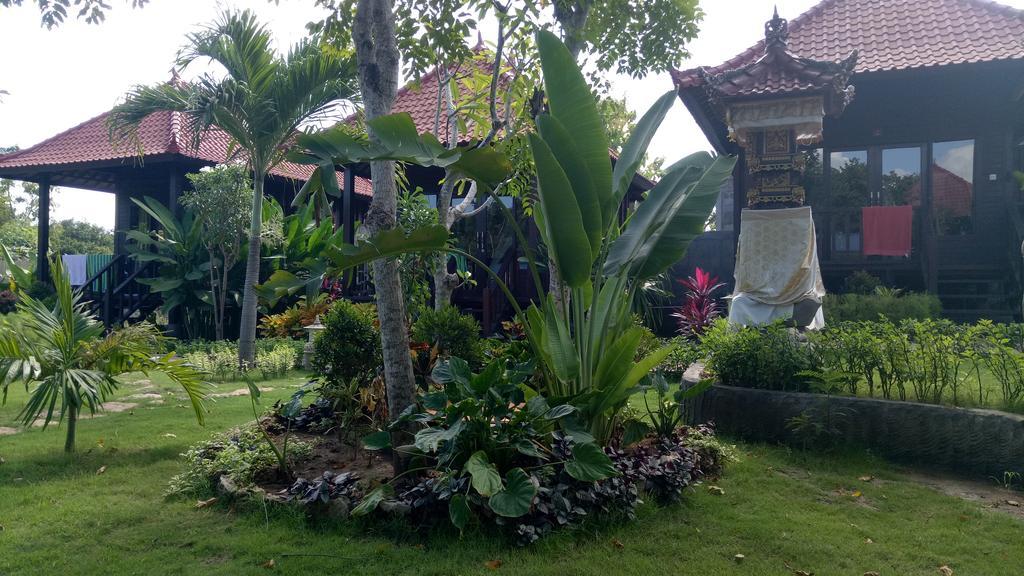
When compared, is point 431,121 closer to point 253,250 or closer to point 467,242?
point 467,242

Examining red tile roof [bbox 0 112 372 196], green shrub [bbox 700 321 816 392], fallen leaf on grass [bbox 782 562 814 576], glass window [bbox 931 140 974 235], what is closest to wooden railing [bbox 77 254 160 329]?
red tile roof [bbox 0 112 372 196]

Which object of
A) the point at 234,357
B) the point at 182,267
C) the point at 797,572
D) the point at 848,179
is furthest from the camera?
the point at 182,267

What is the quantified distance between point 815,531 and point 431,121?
11.6 m

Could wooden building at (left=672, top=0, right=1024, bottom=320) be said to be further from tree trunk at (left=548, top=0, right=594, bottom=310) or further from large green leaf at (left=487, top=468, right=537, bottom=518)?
large green leaf at (left=487, top=468, right=537, bottom=518)

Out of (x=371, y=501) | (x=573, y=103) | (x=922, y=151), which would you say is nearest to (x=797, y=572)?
(x=371, y=501)

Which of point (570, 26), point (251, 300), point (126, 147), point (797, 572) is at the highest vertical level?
point (126, 147)

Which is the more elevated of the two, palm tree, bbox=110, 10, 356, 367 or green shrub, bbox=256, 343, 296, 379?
palm tree, bbox=110, 10, 356, 367

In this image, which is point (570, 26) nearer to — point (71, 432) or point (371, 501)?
point (371, 501)

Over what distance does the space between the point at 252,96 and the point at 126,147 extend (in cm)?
640

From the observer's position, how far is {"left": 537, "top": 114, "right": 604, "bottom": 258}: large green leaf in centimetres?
411

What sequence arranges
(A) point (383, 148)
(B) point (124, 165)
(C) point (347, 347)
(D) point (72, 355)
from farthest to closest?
(B) point (124, 165), (C) point (347, 347), (D) point (72, 355), (A) point (383, 148)

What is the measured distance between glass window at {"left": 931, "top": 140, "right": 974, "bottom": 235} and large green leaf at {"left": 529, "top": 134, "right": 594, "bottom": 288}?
9240 millimetres

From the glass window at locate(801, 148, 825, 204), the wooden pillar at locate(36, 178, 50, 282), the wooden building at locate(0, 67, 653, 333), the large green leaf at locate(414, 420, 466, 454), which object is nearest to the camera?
the large green leaf at locate(414, 420, 466, 454)

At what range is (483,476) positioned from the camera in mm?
3338
